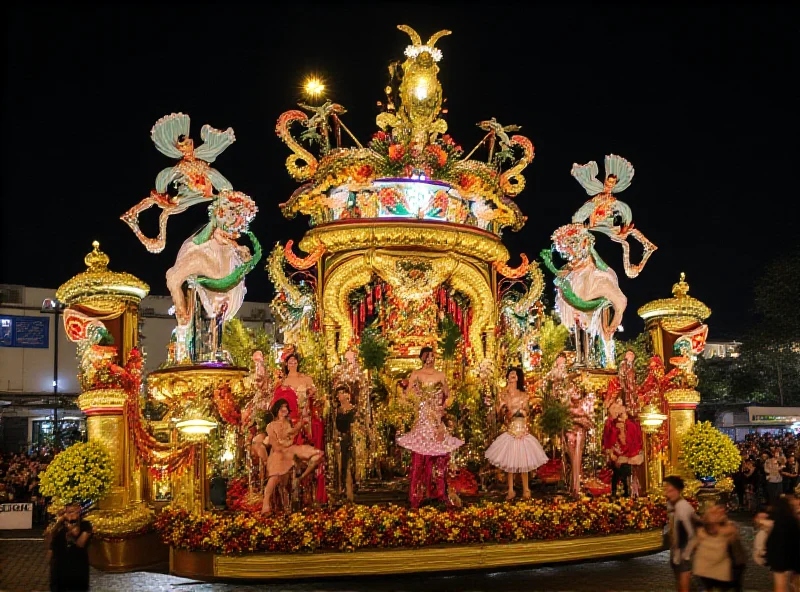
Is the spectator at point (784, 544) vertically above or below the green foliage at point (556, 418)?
below

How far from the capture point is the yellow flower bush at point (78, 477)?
13273mm

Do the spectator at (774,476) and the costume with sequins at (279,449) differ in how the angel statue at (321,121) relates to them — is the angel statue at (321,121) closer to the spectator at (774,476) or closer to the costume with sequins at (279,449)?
the costume with sequins at (279,449)

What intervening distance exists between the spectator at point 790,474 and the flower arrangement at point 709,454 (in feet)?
5.88

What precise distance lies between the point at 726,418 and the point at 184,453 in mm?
30932

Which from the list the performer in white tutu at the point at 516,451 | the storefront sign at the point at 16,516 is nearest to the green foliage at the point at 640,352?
the performer in white tutu at the point at 516,451

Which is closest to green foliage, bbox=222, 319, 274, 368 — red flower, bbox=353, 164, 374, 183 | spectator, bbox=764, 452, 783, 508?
red flower, bbox=353, 164, 374, 183

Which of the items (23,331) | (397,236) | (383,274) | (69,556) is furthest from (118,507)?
(23,331)

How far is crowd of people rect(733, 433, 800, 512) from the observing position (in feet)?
59.8

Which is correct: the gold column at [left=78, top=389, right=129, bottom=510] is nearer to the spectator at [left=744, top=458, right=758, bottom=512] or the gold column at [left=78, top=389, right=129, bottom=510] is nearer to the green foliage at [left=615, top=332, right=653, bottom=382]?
the green foliage at [left=615, top=332, right=653, bottom=382]

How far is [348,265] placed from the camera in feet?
57.1

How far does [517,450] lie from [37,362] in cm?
3083

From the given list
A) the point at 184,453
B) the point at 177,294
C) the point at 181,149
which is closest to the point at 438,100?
the point at 181,149

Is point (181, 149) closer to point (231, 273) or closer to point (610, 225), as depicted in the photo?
point (231, 273)

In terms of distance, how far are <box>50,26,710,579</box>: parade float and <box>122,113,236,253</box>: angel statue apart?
4 centimetres
